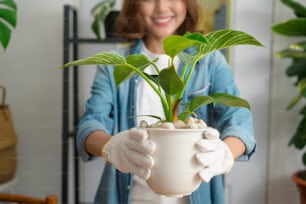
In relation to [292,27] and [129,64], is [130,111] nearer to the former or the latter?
[129,64]

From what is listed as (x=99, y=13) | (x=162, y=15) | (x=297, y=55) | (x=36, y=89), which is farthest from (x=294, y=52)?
(x=36, y=89)

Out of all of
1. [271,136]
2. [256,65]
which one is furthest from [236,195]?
[256,65]

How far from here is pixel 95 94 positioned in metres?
0.57

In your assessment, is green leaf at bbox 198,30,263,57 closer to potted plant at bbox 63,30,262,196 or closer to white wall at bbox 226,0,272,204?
potted plant at bbox 63,30,262,196

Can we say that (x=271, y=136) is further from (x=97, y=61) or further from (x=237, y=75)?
(x=97, y=61)

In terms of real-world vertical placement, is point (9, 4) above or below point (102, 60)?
above

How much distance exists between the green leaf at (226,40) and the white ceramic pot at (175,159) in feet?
0.29

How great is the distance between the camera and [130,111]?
579mm

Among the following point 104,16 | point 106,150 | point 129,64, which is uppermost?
point 104,16

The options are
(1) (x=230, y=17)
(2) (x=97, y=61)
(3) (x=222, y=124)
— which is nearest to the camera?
(2) (x=97, y=61)

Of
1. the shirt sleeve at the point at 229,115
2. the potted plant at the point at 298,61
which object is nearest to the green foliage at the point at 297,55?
the potted plant at the point at 298,61

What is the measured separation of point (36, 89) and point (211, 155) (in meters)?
0.42

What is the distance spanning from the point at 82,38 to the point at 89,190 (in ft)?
0.96

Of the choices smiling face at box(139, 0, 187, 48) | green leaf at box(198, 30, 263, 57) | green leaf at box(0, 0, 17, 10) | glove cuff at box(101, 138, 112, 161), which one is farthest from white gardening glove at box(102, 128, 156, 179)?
green leaf at box(0, 0, 17, 10)
